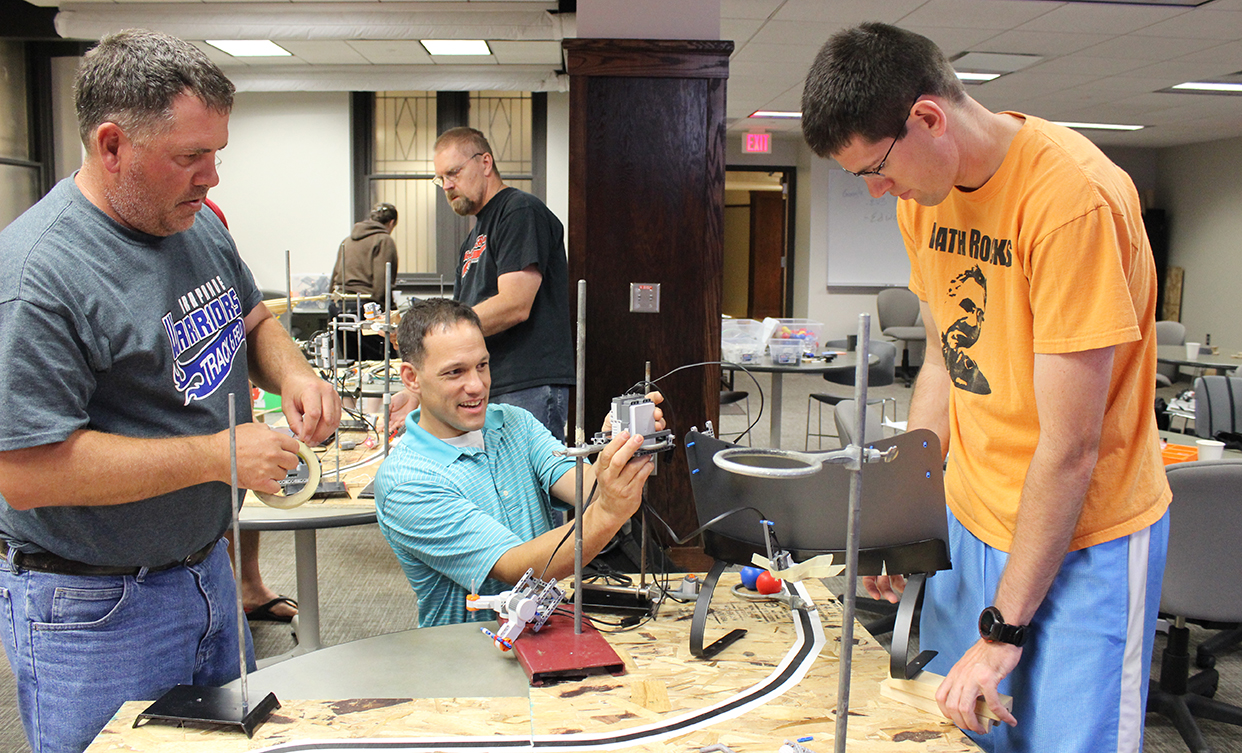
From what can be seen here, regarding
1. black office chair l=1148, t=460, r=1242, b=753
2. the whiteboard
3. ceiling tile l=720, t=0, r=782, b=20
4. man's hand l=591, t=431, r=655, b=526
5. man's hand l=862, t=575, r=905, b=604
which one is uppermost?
ceiling tile l=720, t=0, r=782, b=20

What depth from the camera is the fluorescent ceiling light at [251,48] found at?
695 centimetres

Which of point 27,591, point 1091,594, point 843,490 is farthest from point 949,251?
point 27,591

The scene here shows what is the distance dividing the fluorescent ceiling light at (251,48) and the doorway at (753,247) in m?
7.34

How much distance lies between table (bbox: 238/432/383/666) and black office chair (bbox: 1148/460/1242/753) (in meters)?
1.93

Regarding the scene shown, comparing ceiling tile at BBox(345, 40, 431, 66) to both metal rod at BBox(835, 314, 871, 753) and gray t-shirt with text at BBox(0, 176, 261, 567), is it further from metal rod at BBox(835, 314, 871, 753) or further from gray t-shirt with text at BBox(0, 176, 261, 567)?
metal rod at BBox(835, 314, 871, 753)

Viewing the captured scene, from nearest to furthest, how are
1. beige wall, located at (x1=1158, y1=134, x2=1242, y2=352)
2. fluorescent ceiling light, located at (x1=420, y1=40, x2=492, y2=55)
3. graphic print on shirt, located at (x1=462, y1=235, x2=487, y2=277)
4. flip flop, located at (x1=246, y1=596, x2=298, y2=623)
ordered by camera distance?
1. graphic print on shirt, located at (x1=462, y1=235, x2=487, y2=277)
2. flip flop, located at (x1=246, y1=596, x2=298, y2=623)
3. fluorescent ceiling light, located at (x1=420, y1=40, x2=492, y2=55)
4. beige wall, located at (x1=1158, y1=134, x2=1242, y2=352)

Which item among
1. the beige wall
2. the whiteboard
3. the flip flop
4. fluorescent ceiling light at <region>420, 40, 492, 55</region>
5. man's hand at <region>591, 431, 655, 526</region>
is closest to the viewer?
man's hand at <region>591, 431, 655, 526</region>

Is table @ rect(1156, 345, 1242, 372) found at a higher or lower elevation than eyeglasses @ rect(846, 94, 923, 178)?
lower

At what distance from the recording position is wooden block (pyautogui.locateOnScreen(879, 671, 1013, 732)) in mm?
1067

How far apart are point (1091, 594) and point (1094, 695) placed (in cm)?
13

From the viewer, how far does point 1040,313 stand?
1047 mm

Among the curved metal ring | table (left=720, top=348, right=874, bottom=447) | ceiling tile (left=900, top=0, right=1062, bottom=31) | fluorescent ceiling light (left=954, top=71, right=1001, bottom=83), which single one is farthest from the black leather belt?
fluorescent ceiling light (left=954, top=71, right=1001, bottom=83)

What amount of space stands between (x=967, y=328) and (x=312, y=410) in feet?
3.20

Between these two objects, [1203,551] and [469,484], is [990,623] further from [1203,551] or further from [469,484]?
[1203,551]
